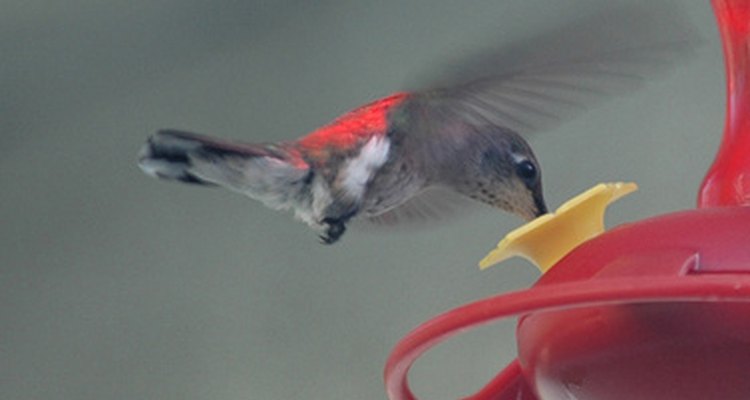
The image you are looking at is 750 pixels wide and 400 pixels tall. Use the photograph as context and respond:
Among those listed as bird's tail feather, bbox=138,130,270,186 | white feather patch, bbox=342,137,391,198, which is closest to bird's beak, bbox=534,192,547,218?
white feather patch, bbox=342,137,391,198

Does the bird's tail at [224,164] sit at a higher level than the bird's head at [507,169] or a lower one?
higher

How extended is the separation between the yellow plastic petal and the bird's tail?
0.35 m

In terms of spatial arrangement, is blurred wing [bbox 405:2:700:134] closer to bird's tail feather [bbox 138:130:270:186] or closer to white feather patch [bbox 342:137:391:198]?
white feather patch [bbox 342:137:391:198]

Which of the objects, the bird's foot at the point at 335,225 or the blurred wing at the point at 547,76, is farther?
the bird's foot at the point at 335,225

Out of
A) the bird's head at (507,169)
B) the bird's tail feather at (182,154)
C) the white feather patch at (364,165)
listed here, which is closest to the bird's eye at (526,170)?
the bird's head at (507,169)

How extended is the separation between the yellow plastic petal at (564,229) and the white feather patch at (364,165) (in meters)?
0.38

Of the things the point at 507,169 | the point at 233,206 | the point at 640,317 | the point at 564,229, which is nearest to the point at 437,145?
the point at 507,169

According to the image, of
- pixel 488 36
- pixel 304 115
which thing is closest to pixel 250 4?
pixel 304 115

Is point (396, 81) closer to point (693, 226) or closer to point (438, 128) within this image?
point (438, 128)

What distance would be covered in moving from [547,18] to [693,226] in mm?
1571

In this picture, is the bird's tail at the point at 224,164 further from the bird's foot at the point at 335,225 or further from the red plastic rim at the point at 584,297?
the red plastic rim at the point at 584,297

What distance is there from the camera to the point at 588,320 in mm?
828

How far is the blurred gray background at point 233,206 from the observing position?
7.57ft

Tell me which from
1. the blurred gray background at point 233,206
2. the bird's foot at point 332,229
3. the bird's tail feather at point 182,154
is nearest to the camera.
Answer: the bird's tail feather at point 182,154
